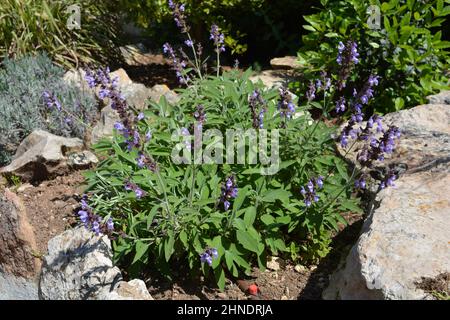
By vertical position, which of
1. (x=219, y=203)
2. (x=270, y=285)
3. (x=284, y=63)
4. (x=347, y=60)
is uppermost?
(x=347, y=60)

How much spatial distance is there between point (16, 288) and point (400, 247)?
2.66 meters

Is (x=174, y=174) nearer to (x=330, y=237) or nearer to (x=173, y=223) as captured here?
(x=173, y=223)

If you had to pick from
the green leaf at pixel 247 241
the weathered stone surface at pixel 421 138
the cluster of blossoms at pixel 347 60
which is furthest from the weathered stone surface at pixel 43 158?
the cluster of blossoms at pixel 347 60

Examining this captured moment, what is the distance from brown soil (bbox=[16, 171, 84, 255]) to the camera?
4324 mm

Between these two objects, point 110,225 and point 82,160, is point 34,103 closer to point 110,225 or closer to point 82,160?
point 82,160

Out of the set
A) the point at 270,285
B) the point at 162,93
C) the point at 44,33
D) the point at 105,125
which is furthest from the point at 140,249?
the point at 44,33

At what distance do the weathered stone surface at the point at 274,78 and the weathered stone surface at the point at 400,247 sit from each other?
2773mm

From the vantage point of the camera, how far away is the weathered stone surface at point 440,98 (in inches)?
194

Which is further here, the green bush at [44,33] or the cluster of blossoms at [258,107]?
the green bush at [44,33]

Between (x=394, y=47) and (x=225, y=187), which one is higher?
(x=394, y=47)

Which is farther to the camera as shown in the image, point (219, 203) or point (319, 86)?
point (319, 86)

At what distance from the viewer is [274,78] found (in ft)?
20.7

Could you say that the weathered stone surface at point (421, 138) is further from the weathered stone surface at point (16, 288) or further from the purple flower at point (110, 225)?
the weathered stone surface at point (16, 288)

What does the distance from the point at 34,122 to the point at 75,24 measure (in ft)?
6.71
